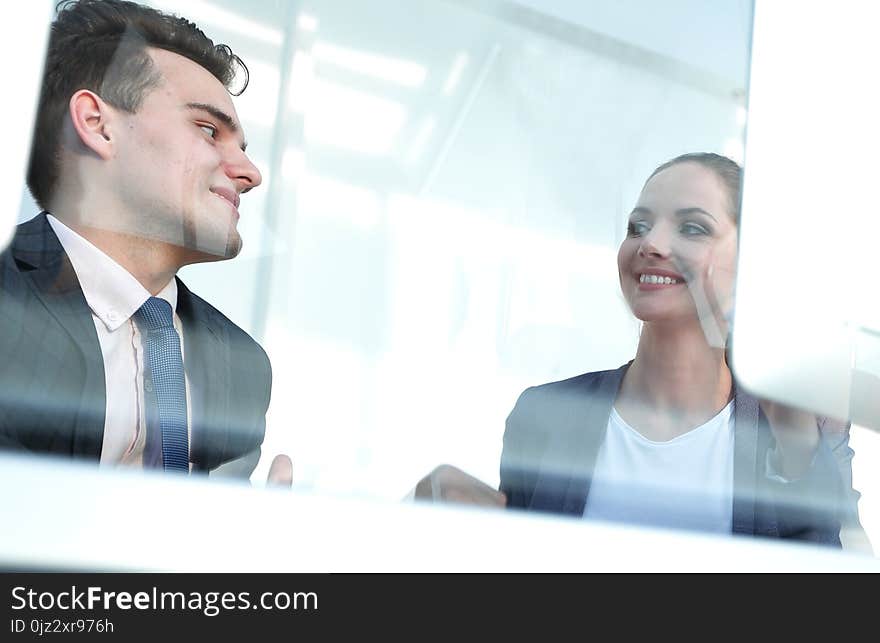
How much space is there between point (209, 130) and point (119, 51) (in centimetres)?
16

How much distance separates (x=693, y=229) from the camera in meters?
1.38

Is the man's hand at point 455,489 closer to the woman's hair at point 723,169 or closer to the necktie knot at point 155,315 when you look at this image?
the necktie knot at point 155,315

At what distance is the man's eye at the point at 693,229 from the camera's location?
4.47ft

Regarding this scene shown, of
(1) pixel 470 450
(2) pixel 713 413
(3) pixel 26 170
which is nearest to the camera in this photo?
(3) pixel 26 170

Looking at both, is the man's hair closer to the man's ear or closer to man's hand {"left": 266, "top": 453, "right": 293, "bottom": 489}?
the man's ear

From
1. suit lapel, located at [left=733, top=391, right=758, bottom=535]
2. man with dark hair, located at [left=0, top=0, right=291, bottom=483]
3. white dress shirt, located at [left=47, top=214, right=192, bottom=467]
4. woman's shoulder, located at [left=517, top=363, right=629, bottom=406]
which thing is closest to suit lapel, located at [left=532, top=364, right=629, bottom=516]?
woman's shoulder, located at [left=517, top=363, right=629, bottom=406]

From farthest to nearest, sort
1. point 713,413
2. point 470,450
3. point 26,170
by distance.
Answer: point 713,413 < point 470,450 < point 26,170

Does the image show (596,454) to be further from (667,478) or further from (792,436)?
Answer: (792,436)

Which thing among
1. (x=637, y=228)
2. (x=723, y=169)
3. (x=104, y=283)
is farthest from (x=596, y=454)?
(x=104, y=283)

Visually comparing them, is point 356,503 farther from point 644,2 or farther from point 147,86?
point 644,2

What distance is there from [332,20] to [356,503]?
722 mm

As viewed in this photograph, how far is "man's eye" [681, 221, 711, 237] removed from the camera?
53.6 inches
